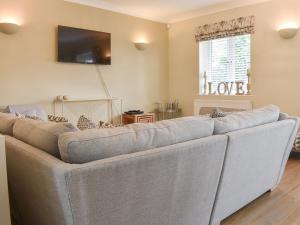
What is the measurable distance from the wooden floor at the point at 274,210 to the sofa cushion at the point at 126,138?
2.85 ft

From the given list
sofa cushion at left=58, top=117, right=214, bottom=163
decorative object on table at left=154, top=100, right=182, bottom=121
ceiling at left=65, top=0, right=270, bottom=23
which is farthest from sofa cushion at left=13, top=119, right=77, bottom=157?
decorative object on table at left=154, top=100, right=182, bottom=121

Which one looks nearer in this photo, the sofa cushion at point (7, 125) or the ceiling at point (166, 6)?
the sofa cushion at point (7, 125)

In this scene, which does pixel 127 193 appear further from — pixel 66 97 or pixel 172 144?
pixel 66 97

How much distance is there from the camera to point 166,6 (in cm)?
504

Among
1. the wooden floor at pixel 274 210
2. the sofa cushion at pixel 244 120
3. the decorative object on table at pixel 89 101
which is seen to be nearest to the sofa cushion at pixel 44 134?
the sofa cushion at pixel 244 120

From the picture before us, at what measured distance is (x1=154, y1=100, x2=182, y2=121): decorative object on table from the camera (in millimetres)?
5906

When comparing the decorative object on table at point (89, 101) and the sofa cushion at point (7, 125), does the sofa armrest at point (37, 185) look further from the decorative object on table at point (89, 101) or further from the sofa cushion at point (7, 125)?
the decorative object on table at point (89, 101)

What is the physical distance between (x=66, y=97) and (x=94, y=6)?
1.64 metres

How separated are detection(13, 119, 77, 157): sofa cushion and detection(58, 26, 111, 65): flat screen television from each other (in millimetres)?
2808

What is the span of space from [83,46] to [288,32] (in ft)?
10.4

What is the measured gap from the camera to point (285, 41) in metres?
4.34

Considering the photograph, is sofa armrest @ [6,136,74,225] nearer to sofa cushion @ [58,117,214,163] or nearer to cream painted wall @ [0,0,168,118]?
sofa cushion @ [58,117,214,163]

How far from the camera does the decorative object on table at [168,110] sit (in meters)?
5.91

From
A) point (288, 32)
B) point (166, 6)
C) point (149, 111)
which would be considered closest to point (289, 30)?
point (288, 32)
